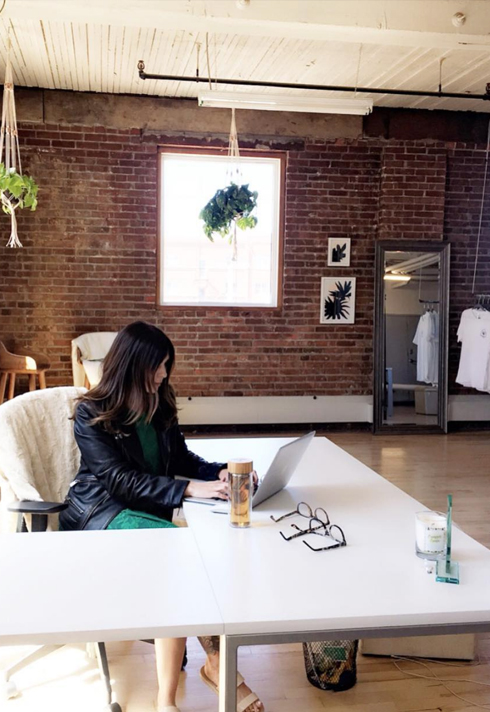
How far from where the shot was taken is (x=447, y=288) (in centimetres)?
764

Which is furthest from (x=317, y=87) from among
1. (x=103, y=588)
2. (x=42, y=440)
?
(x=103, y=588)

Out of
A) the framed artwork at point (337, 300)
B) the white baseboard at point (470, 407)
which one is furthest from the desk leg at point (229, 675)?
the white baseboard at point (470, 407)

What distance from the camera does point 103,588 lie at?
1.50 metres

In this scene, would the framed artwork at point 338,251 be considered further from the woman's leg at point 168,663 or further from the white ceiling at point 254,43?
the woman's leg at point 168,663

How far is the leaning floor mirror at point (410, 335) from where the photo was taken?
7562 mm

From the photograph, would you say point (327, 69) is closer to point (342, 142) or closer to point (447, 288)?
point (342, 142)

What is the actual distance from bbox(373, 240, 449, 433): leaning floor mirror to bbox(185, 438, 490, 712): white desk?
17.8 feet

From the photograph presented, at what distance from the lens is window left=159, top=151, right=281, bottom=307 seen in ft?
24.0

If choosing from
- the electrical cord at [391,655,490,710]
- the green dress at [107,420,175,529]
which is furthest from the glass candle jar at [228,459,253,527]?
the electrical cord at [391,655,490,710]

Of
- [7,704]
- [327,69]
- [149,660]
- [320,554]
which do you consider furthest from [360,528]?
[327,69]

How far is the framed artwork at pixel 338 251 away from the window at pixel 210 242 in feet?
1.87

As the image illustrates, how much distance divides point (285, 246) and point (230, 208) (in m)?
2.23

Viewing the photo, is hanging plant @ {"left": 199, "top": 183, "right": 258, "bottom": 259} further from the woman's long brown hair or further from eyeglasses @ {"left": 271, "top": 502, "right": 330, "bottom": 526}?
eyeglasses @ {"left": 271, "top": 502, "right": 330, "bottom": 526}

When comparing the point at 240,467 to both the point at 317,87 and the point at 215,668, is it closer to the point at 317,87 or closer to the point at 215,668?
the point at 215,668
